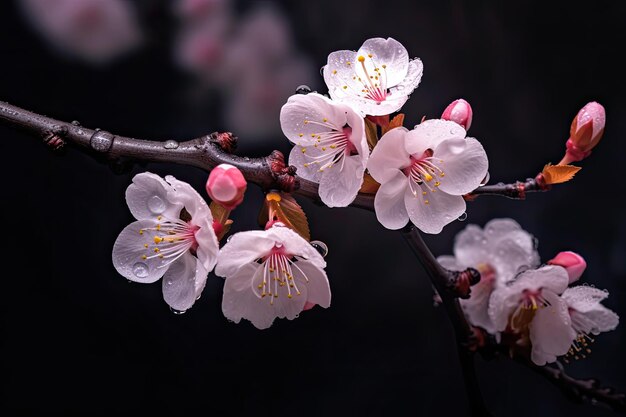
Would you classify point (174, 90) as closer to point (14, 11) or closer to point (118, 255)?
point (14, 11)

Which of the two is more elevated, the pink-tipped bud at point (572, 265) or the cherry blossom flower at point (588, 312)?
the pink-tipped bud at point (572, 265)

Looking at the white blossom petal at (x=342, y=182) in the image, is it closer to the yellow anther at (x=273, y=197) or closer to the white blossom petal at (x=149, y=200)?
the yellow anther at (x=273, y=197)

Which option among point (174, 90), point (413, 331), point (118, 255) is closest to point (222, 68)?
point (174, 90)

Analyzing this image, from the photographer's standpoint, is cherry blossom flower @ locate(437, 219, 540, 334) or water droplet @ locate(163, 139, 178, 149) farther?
cherry blossom flower @ locate(437, 219, 540, 334)

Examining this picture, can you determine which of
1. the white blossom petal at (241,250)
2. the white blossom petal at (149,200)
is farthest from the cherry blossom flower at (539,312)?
the white blossom petal at (149,200)

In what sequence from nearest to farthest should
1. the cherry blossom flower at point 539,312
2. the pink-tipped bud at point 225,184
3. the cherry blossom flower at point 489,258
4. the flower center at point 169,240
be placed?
the pink-tipped bud at point 225,184 < the flower center at point 169,240 < the cherry blossom flower at point 539,312 < the cherry blossom flower at point 489,258

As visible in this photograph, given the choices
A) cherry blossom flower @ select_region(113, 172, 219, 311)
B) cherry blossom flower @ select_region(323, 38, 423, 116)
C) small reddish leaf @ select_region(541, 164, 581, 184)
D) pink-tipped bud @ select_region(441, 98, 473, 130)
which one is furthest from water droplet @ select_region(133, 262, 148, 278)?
small reddish leaf @ select_region(541, 164, 581, 184)

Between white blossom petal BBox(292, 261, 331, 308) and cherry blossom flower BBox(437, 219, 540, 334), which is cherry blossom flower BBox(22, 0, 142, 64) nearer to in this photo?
white blossom petal BBox(292, 261, 331, 308)
